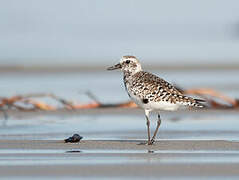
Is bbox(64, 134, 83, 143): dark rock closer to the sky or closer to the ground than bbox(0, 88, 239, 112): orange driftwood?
closer to the ground

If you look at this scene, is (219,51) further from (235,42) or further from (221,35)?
(221,35)

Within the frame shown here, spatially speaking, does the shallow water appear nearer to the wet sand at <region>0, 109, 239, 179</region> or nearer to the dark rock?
the wet sand at <region>0, 109, 239, 179</region>

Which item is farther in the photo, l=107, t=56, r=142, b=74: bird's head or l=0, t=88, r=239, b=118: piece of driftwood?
l=0, t=88, r=239, b=118: piece of driftwood

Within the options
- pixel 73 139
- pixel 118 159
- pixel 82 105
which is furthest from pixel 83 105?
pixel 118 159

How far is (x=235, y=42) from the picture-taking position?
3120 centimetres

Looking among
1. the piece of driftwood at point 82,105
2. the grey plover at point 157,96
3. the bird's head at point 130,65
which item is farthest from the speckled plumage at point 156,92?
the piece of driftwood at point 82,105

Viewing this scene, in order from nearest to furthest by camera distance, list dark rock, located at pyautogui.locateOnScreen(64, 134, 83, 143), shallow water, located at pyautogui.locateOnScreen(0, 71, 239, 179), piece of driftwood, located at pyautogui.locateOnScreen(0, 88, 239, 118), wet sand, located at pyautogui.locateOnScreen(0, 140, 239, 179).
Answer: wet sand, located at pyautogui.locateOnScreen(0, 140, 239, 179), shallow water, located at pyautogui.locateOnScreen(0, 71, 239, 179), dark rock, located at pyautogui.locateOnScreen(64, 134, 83, 143), piece of driftwood, located at pyautogui.locateOnScreen(0, 88, 239, 118)

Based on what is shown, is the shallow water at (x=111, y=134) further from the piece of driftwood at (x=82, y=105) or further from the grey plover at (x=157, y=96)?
the grey plover at (x=157, y=96)

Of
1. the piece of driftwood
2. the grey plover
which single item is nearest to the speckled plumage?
the grey plover

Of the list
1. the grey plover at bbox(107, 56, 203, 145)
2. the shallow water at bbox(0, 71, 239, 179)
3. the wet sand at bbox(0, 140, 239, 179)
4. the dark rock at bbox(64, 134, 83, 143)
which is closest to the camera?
→ the wet sand at bbox(0, 140, 239, 179)

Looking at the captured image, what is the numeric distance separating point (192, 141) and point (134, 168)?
75.2 inches

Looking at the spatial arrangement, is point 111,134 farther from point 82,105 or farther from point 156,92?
point 82,105

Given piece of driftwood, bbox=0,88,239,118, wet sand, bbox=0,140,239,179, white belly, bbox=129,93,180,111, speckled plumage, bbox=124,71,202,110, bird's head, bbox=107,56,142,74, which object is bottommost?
wet sand, bbox=0,140,239,179

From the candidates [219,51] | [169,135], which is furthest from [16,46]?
[169,135]
